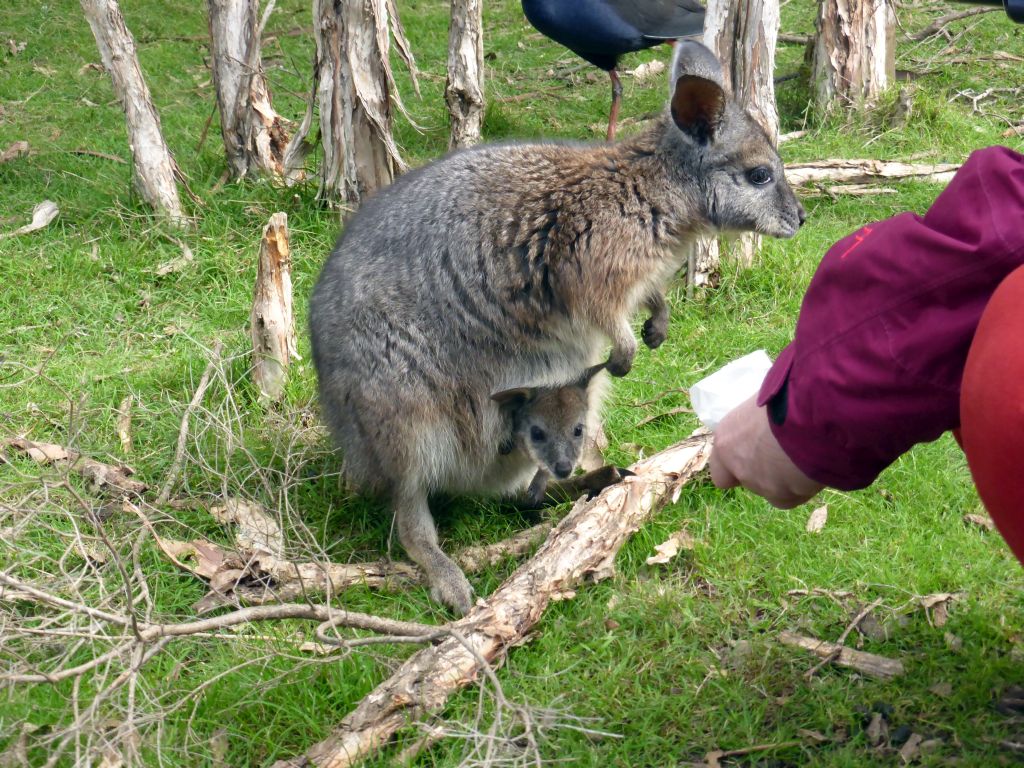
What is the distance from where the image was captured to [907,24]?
8.61 meters

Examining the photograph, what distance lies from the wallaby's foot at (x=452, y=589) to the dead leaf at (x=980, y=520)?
1620mm

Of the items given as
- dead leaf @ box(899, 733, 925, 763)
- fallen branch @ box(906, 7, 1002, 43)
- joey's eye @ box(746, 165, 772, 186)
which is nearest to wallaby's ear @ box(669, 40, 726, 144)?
joey's eye @ box(746, 165, 772, 186)

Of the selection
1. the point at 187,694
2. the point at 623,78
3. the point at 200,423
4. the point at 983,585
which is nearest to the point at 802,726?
the point at 983,585

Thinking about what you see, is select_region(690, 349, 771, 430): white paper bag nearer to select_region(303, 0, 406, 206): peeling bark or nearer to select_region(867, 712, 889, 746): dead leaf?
select_region(867, 712, 889, 746): dead leaf

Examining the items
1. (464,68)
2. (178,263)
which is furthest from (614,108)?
(178,263)

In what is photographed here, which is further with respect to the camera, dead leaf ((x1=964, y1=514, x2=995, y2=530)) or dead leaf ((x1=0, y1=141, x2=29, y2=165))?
dead leaf ((x1=0, y1=141, x2=29, y2=165))

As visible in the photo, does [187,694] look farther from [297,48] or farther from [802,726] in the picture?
[297,48]

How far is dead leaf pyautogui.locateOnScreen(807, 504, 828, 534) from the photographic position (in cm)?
361

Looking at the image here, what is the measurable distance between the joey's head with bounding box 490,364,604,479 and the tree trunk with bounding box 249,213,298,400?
3.64 feet

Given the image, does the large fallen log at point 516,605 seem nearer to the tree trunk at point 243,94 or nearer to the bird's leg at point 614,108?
the bird's leg at point 614,108

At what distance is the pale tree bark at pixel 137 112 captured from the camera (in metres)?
5.23

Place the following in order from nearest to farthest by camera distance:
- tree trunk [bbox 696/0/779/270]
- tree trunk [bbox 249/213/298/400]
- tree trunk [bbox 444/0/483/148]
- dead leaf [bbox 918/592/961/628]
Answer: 1. dead leaf [bbox 918/592/961/628]
2. tree trunk [bbox 249/213/298/400]
3. tree trunk [bbox 696/0/779/270]
4. tree trunk [bbox 444/0/483/148]

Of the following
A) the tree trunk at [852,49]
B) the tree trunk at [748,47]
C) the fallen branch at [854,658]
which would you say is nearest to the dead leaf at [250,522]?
the fallen branch at [854,658]

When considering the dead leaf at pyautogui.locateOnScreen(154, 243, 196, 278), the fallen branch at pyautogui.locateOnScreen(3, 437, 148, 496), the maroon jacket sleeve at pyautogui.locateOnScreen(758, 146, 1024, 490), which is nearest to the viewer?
the maroon jacket sleeve at pyautogui.locateOnScreen(758, 146, 1024, 490)
